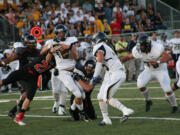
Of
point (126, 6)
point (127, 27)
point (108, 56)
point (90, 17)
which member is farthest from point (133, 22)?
point (108, 56)

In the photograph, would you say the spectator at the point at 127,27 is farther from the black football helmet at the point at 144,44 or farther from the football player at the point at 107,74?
the football player at the point at 107,74

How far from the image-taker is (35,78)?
9320 mm

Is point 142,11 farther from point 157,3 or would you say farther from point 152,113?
point 152,113

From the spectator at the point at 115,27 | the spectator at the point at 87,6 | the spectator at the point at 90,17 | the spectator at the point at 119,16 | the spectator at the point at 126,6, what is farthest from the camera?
the spectator at the point at 126,6

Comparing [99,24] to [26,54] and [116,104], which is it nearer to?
[26,54]

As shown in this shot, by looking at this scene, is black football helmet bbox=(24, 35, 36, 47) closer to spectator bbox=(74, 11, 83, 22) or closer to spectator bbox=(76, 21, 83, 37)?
spectator bbox=(76, 21, 83, 37)

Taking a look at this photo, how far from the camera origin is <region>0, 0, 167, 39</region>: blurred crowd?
62.1ft

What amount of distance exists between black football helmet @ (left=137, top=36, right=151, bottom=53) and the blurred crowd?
9.29m

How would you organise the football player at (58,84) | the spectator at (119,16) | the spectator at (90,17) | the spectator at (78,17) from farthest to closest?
1. the spectator at (119,16)
2. the spectator at (90,17)
3. the spectator at (78,17)
4. the football player at (58,84)

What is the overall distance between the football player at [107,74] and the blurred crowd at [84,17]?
9889 millimetres

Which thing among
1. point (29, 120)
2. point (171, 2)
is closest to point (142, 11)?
point (171, 2)

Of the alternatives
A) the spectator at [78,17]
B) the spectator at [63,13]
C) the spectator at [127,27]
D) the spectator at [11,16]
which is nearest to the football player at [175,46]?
the spectator at [127,27]

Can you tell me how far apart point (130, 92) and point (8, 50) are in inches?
198

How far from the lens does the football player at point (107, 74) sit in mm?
8383
